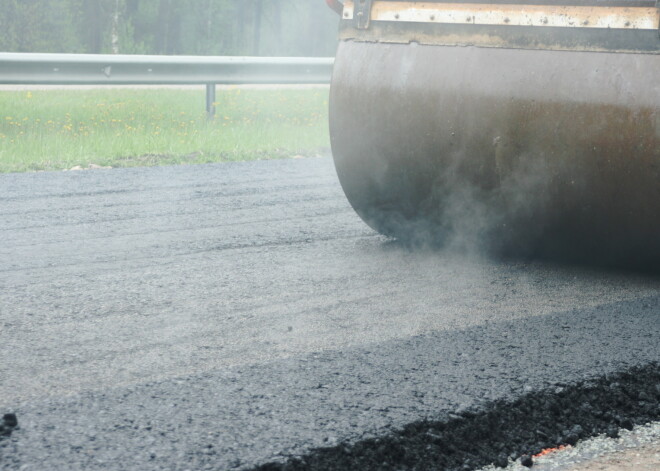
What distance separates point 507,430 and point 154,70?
26.4ft

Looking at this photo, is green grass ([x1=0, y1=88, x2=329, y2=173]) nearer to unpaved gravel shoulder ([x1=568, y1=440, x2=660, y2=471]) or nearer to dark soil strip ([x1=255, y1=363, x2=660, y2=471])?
dark soil strip ([x1=255, y1=363, x2=660, y2=471])

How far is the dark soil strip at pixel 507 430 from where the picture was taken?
236cm

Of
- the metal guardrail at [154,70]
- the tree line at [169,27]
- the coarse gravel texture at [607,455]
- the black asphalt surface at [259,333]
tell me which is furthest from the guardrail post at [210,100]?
the tree line at [169,27]


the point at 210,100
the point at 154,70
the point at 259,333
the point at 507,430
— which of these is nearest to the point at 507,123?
the point at 259,333

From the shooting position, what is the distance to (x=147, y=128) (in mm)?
10086

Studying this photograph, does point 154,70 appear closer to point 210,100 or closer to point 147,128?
point 147,128

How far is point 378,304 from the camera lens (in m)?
3.60

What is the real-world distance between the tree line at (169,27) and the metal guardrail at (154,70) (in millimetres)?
14853

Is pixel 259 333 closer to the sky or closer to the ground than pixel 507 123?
closer to the ground

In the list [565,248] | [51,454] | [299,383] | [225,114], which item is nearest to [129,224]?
[565,248]

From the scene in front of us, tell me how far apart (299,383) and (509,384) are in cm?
59

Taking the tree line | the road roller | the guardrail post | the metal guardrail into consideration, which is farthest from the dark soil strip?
the tree line

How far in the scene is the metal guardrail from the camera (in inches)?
348

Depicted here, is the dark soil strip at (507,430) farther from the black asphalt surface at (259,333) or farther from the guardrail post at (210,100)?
the guardrail post at (210,100)
